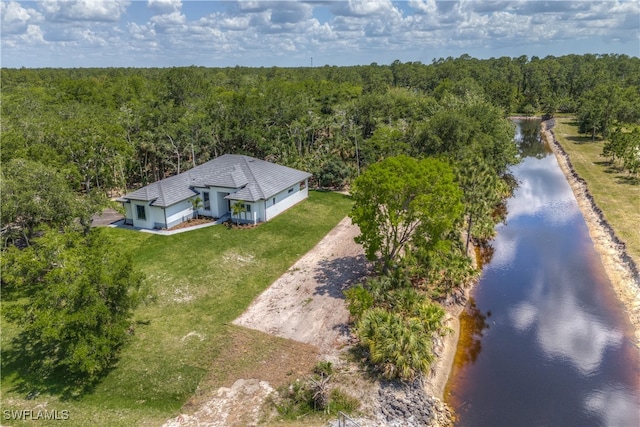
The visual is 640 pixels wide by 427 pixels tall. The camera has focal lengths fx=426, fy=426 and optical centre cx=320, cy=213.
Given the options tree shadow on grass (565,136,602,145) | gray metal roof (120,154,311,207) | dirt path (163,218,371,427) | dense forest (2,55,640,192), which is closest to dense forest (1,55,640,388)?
dense forest (2,55,640,192)

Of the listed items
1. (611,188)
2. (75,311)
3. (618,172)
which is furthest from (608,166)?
(75,311)

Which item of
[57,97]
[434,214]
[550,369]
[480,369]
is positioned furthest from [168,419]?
[57,97]

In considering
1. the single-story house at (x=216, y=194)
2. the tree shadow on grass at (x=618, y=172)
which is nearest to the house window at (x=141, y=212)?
the single-story house at (x=216, y=194)

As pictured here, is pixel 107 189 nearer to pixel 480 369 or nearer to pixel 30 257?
pixel 30 257

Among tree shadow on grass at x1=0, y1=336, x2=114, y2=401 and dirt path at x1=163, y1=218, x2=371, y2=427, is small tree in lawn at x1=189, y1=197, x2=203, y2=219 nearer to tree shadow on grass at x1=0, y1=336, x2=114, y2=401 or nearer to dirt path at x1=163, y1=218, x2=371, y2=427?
dirt path at x1=163, y1=218, x2=371, y2=427

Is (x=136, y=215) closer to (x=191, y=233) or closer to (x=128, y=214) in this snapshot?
(x=128, y=214)

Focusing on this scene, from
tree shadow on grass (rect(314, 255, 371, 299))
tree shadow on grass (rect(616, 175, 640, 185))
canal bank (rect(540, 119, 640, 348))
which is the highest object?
tree shadow on grass (rect(616, 175, 640, 185))
